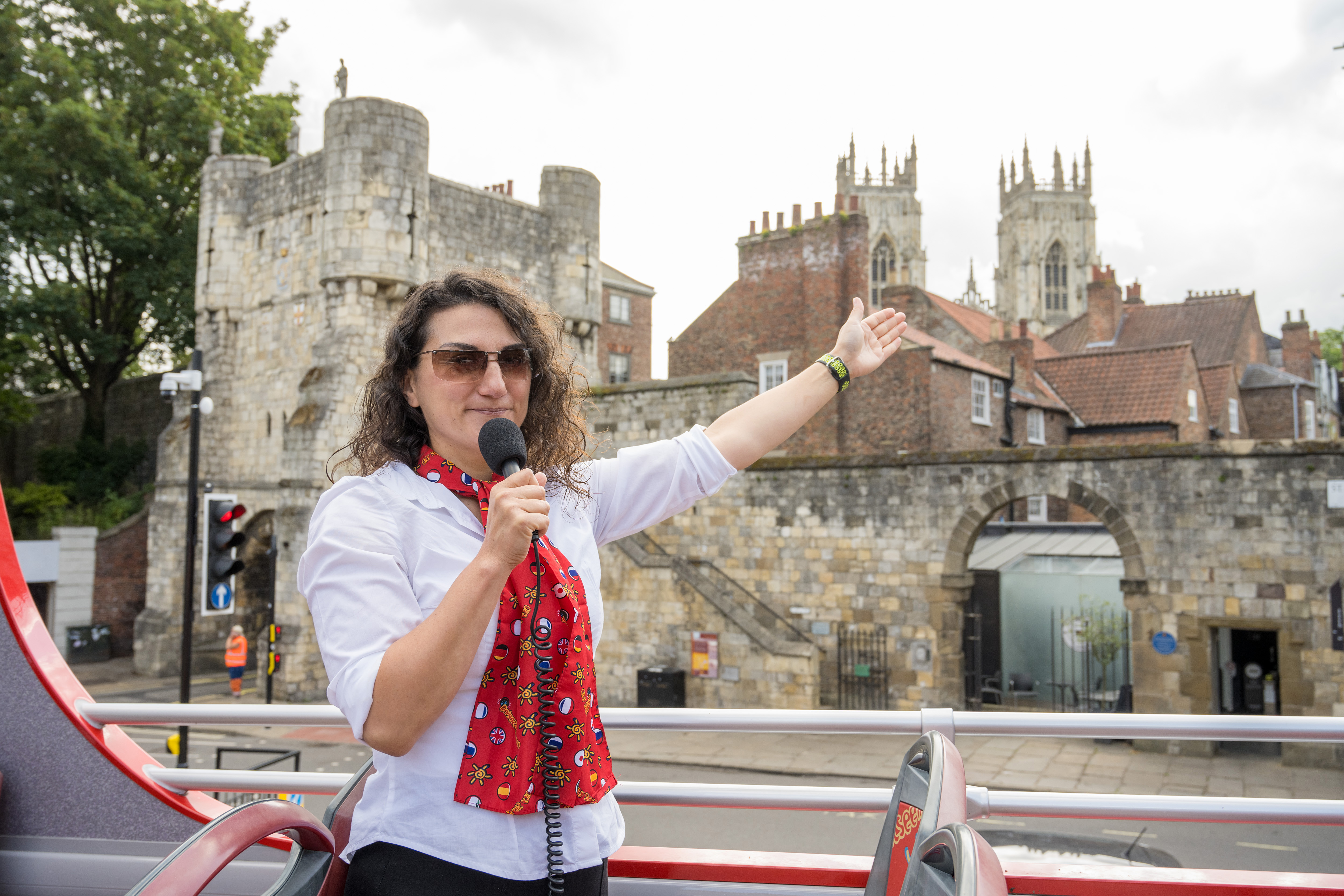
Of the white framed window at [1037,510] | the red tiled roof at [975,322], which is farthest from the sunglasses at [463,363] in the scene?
the red tiled roof at [975,322]

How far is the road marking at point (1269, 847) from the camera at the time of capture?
27.5 ft

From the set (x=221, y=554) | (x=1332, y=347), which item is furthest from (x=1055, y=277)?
(x=221, y=554)

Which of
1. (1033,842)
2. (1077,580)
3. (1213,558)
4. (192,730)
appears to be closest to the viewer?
(1033,842)

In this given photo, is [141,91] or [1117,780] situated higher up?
[141,91]

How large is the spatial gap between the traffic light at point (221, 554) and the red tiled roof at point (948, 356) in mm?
16023

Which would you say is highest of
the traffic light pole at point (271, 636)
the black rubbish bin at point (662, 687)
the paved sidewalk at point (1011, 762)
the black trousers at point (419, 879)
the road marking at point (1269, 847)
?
the black trousers at point (419, 879)

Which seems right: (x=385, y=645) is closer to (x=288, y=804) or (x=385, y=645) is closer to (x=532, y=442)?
(x=288, y=804)

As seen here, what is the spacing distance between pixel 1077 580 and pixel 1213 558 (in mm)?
4323

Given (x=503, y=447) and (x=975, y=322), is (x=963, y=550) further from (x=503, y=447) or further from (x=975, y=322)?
(x=975, y=322)

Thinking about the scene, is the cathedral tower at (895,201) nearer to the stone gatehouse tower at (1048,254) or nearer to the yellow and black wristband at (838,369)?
the stone gatehouse tower at (1048,254)

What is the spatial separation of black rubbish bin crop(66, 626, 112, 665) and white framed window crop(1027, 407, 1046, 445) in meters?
24.6

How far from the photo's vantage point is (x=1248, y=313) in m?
38.7

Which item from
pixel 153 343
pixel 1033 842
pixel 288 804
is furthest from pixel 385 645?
pixel 153 343

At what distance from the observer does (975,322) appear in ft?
110
